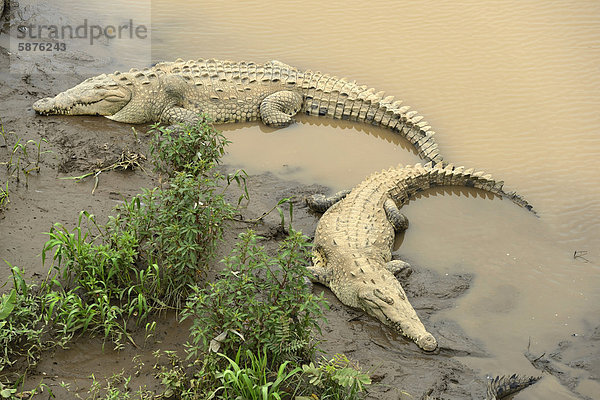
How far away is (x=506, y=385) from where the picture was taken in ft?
16.7

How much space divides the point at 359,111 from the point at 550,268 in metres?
3.54

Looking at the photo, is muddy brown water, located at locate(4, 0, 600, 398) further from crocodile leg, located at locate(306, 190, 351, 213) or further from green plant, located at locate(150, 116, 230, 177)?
green plant, located at locate(150, 116, 230, 177)

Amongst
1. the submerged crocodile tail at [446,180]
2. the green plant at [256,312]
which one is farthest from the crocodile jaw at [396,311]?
the submerged crocodile tail at [446,180]

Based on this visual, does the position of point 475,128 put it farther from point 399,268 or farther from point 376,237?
point 399,268

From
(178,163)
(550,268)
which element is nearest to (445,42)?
(550,268)

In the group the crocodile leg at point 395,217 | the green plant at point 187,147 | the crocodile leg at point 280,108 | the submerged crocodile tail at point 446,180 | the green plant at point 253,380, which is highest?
the crocodile leg at point 280,108

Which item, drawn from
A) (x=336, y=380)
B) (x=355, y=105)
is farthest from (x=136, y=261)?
(x=355, y=105)

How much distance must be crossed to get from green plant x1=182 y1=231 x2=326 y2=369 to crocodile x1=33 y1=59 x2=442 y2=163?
13.0ft

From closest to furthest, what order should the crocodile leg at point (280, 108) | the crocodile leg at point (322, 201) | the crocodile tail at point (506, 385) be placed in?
the crocodile tail at point (506, 385), the crocodile leg at point (322, 201), the crocodile leg at point (280, 108)

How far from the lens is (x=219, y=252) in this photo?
248 inches

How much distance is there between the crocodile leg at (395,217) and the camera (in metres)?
7.04

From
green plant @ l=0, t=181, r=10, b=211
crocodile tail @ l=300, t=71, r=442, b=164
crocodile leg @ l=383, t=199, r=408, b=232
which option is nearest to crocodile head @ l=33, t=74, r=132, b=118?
green plant @ l=0, t=181, r=10, b=211

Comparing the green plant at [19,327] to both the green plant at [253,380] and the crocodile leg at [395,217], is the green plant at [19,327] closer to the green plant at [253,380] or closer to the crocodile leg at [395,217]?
the green plant at [253,380]

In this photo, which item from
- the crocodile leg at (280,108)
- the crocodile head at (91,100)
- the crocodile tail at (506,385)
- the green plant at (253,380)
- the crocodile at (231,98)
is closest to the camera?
the green plant at (253,380)
